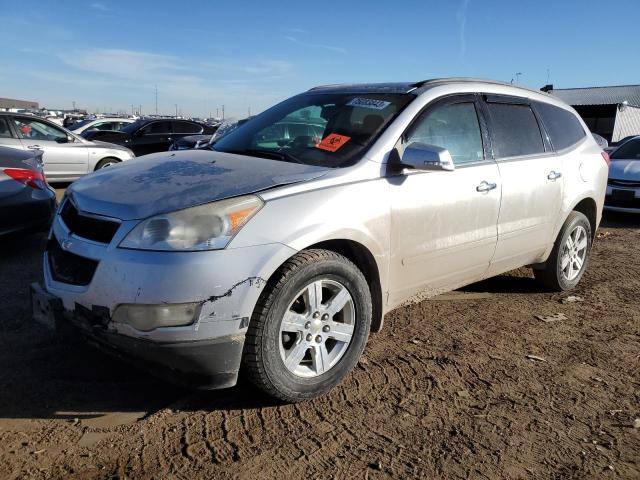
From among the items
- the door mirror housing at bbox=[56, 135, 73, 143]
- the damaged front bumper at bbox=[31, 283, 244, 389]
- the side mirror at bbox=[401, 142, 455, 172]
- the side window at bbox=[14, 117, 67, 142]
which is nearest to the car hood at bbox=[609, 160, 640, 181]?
the side mirror at bbox=[401, 142, 455, 172]

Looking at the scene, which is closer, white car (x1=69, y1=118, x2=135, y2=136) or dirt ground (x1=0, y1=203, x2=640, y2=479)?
dirt ground (x1=0, y1=203, x2=640, y2=479)

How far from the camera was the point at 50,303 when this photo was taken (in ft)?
9.10

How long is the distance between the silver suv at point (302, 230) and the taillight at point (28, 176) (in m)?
2.37

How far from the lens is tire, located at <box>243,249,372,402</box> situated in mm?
2686

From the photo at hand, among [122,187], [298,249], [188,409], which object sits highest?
[122,187]

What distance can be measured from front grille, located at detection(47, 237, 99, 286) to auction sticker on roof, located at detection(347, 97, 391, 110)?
2.06 m

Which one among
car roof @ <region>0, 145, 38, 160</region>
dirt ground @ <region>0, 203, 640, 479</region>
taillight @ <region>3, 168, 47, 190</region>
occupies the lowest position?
dirt ground @ <region>0, 203, 640, 479</region>

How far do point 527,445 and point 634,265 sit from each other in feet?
14.9

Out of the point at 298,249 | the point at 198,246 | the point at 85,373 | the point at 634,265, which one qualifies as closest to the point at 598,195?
the point at 634,265

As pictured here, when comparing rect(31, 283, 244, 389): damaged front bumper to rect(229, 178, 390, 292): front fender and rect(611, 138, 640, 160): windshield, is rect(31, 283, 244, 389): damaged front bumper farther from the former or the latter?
rect(611, 138, 640, 160): windshield

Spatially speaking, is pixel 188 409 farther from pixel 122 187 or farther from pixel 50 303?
pixel 122 187

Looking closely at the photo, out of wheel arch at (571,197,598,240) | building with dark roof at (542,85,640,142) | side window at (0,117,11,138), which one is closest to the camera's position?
wheel arch at (571,197,598,240)

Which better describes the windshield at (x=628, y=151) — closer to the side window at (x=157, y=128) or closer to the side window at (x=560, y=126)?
the side window at (x=560, y=126)

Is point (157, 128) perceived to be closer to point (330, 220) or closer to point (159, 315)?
point (330, 220)
